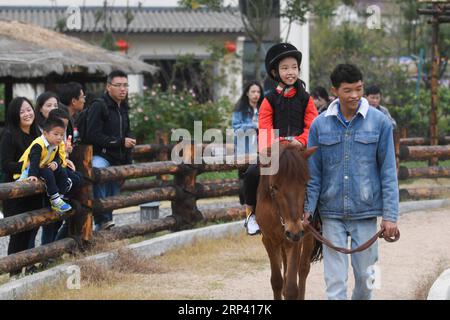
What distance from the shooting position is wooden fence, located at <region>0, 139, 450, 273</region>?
8.91 meters

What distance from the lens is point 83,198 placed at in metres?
10.2

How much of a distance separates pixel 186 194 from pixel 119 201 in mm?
1482

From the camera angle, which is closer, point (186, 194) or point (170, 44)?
point (186, 194)

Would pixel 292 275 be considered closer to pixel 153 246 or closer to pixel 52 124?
pixel 52 124

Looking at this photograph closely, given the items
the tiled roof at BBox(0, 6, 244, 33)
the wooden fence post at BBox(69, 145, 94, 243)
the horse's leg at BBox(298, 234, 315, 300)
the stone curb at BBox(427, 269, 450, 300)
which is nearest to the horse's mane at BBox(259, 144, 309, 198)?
the horse's leg at BBox(298, 234, 315, 300)

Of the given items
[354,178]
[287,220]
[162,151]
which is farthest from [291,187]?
[162,151]

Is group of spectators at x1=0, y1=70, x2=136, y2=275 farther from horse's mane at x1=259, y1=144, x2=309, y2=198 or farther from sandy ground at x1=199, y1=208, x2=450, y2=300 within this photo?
horse's mane at x1=259, y1=144, x2=309, y2=198

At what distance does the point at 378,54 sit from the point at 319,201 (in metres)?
23.6

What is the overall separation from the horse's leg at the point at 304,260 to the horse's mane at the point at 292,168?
3.35 ft

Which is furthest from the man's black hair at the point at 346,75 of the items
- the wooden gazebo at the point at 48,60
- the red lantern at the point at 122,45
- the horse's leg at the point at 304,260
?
the red lantern at the point at 122,45

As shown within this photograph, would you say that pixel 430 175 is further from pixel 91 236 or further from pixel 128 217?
pixel 91 236

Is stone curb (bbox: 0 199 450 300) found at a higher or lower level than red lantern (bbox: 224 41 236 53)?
Answer: lower
